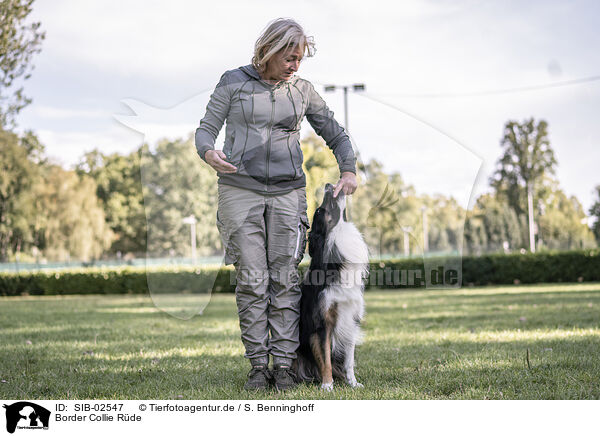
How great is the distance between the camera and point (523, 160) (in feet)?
122

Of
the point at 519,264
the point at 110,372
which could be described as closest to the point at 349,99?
the point at 110,372

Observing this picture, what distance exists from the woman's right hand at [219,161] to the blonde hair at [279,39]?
1.92 feet

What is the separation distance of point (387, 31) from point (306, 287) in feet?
9.85

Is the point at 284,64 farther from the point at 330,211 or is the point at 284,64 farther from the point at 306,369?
the point at 306,369

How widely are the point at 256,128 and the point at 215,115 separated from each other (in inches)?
10.7

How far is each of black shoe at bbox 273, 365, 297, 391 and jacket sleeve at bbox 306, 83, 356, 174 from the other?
48.6 inches

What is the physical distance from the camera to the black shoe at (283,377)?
3182 mm

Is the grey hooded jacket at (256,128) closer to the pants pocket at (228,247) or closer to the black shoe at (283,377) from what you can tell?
the pants pocket at (228,247)

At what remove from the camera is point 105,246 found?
29.6 metres

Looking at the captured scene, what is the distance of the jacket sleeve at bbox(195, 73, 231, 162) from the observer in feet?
10.3

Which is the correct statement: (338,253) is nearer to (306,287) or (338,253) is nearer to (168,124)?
(306,287)

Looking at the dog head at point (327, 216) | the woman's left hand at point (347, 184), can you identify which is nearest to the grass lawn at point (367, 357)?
the dog head at point (327, 216)

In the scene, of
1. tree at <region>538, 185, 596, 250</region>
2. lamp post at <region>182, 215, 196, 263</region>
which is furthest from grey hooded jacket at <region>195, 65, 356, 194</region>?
tree at <region>538, 185, 596, 250</region>

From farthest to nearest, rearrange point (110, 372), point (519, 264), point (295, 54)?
point (519, 264) < point (110, 372) < point (295, 54)
